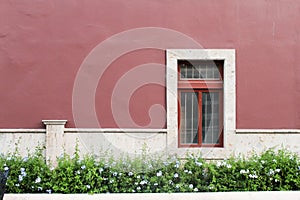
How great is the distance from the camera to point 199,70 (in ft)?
22.4

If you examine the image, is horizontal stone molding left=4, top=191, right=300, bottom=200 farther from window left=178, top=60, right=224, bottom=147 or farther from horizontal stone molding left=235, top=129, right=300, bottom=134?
window left=178, top=60, right=224, bottom=147

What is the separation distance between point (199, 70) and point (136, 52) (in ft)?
3.50

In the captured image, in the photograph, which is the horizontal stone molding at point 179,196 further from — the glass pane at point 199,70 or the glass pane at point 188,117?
the glass pane at point 199,70

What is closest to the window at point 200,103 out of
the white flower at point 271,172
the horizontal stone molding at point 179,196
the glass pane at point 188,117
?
the glass pane at point 188,117

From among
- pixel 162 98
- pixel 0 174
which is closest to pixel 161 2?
pixel 162 98

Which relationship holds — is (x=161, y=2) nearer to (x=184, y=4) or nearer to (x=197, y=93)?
(x=184, y=4)

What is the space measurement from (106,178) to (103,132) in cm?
121

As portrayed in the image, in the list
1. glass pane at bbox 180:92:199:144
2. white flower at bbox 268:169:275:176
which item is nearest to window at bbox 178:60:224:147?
glass pane at bbox 180:92:199:144

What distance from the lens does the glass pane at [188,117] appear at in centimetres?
683

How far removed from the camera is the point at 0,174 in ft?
14.7

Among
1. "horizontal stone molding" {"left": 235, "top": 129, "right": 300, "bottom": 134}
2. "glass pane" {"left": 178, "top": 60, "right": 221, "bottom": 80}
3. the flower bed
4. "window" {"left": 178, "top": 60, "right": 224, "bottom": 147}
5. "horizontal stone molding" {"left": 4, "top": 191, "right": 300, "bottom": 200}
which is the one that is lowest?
"horizontal stone molding" {"left": 4, "top": 191, "right": 300, "bottom": 200}

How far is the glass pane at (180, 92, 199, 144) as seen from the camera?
6828mm

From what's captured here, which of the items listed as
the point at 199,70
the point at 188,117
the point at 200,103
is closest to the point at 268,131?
the point at 200,103

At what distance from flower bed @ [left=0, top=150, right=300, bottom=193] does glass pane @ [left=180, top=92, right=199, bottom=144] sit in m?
0.99
